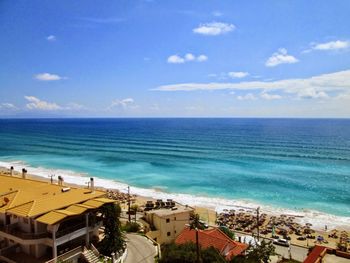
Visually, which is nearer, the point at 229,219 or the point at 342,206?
the point at 229,219

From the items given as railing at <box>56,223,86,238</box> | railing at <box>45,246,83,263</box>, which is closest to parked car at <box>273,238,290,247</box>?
railing at <box>56,223,86,238</box>

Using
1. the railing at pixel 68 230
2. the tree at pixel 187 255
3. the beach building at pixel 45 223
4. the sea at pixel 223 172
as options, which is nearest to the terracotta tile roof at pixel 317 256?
the tree at pixel 187 255

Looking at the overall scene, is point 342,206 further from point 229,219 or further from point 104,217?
point 104,217

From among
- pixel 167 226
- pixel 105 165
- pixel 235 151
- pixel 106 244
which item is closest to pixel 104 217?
pixel 106 244

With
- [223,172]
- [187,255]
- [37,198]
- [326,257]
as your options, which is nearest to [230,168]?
[223,172]

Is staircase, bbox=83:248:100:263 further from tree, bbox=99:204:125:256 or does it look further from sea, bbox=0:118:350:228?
sea, bbox=0:118:350:228

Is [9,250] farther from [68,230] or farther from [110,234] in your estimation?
[110,234]

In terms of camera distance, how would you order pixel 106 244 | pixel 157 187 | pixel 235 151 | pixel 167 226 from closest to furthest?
pixel 106 244 → pixel 167 226 → pixel 157 187 → pixel 235 151
